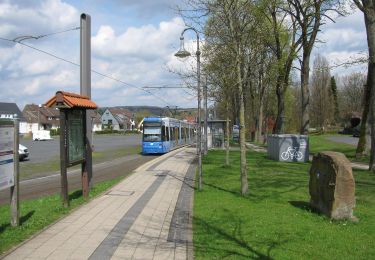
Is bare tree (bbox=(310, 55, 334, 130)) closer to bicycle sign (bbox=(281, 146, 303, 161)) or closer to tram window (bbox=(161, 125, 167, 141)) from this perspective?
tram window (bbox=(161, 125, 167, 141))

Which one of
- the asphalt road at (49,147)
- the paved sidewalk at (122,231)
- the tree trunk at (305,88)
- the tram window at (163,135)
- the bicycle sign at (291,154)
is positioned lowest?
the asphalt road at (49,147)

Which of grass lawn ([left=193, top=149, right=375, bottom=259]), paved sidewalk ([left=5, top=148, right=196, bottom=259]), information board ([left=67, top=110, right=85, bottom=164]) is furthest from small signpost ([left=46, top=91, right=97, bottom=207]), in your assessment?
grass lawn ([left=193, top=149, right=375, bottom=259])

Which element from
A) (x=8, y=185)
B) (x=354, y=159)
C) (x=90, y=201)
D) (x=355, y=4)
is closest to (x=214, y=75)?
(x=355, y=4)

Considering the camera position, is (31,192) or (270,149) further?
(270,149)

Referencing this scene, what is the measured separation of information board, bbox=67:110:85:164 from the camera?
38.1 ft

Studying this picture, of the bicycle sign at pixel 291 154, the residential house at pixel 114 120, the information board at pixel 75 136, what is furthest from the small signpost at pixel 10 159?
the residential house at pixel 114 120

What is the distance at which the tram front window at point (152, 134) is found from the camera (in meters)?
40.5

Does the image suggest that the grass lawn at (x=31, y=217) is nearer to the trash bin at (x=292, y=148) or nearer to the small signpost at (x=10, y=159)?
the small signpost at (x=10, y=159)

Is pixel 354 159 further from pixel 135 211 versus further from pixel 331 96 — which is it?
pixel 331 96

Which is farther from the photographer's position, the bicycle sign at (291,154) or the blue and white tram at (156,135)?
the blue and white tram at (156,135)

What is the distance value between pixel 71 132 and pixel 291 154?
1729 centimetres

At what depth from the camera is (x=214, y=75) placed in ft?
79.7

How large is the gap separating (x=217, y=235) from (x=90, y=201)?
5070mm

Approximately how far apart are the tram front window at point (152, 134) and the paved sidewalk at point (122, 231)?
26.3 m
